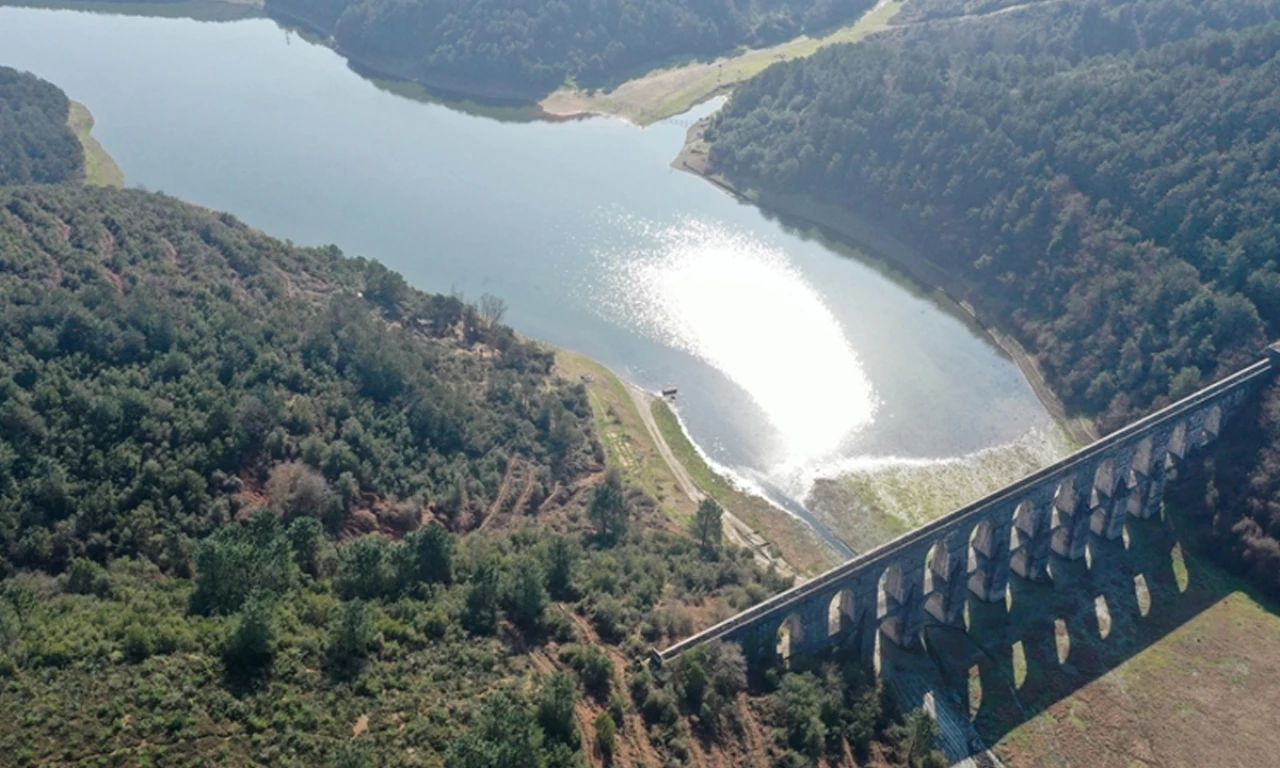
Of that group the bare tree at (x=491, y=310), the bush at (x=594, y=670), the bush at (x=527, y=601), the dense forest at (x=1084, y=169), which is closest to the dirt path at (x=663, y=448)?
the bare tree at (x=491, y=310)

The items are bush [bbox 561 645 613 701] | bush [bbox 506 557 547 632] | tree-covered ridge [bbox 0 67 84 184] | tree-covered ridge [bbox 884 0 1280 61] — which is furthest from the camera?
tree-covered ridge [bbox 884 0 1280 61]

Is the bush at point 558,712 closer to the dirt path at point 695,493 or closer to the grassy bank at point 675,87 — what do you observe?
the dirt path at point 695,493

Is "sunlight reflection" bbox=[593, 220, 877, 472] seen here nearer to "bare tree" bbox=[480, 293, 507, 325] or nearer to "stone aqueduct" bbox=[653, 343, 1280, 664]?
"bare tree" bbox=[480, 293, 507, 325]

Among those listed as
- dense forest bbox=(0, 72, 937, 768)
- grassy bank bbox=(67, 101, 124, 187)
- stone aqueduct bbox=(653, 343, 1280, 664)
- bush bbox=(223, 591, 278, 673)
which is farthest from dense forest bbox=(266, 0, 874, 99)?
bush bbox=(223, 591, 278, 673)

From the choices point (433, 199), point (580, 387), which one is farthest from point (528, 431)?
point (433, 199)

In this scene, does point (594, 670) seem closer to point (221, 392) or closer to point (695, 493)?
point (695, 493)

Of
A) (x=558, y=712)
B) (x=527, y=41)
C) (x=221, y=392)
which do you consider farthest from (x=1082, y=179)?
(x=527, y=41)
